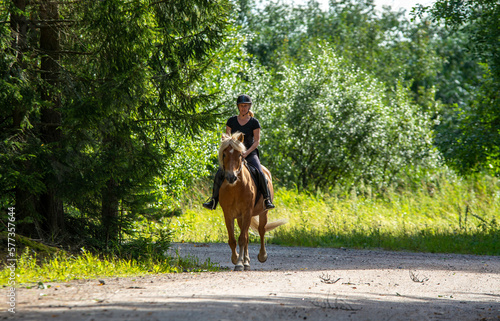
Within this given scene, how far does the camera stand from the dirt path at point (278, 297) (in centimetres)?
540

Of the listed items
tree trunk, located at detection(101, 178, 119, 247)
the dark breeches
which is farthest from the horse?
tree trunk, located at detection(101, 178, 119, 247)

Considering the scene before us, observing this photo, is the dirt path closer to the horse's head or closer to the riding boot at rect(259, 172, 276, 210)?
the horse's head

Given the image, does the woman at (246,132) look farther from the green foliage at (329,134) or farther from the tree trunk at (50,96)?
the green foliage at (329,134)

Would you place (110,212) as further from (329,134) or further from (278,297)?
(329,134)

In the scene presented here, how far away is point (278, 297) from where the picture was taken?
6629 millimetres

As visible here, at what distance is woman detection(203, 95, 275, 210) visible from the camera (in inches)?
424

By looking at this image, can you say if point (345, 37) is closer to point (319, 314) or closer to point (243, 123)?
point (243, 123)

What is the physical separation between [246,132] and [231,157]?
4.20 feet

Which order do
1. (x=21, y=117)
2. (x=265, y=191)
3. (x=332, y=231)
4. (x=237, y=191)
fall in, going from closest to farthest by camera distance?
(x=21, y=117), (x=237, y=191), (x=265, y=191), (x=332, y=231)

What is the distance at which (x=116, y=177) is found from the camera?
Result: 9.49 m

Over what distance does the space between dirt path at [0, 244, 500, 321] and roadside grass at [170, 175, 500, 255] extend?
4946 mm

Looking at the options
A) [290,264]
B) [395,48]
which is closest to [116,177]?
[290,264]

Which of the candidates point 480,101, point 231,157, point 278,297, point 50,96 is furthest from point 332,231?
point 278,297

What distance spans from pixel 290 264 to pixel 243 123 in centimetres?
327
